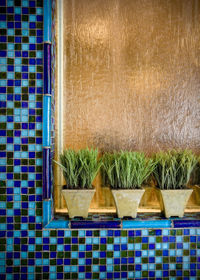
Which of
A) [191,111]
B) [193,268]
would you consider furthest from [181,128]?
[193,268]

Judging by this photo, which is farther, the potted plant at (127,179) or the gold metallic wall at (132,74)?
the gold metallic wall at (132,74)

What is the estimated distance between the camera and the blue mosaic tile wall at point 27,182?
155 cm

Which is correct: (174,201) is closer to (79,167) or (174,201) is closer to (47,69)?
(79,167)

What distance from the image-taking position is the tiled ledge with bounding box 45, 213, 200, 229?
156cm

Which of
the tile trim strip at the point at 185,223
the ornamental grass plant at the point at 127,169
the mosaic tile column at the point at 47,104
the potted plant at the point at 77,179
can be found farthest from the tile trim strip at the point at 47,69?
the tile trim strip at the point at 185,223

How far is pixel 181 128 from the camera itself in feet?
6.12

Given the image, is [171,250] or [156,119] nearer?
[171,250]

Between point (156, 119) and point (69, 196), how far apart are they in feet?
2.51

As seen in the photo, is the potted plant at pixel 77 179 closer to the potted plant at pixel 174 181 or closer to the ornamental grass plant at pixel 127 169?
the ornamental grass plant at pixel 127 169

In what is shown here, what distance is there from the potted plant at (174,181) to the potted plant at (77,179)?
38cm

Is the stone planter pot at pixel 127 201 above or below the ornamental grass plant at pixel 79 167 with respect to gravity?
below

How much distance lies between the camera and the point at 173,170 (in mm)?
1625

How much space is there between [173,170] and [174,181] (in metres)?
0.06

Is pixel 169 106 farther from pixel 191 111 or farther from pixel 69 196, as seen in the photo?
pixel 69 196
